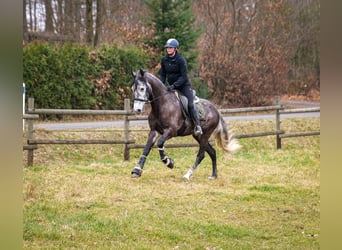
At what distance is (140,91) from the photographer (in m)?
8.06

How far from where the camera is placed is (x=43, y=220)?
18.1ft

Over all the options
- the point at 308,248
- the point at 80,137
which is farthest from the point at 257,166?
the point at 308,248

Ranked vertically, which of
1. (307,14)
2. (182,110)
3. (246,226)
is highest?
(307,14)

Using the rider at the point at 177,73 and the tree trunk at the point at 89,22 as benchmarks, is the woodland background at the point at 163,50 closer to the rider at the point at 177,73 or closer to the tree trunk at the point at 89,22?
the tree trunk at the point at 89,22

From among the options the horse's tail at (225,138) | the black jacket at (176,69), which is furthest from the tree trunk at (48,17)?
the black jacket at (176,69)

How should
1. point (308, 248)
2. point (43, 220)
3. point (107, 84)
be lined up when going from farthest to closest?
point (107, 84) → point (43, 220) → point (308, 248)

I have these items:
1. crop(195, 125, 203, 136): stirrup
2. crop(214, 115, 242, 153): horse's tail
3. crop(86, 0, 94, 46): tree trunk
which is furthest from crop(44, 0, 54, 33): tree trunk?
crop(195, 125, 203, 136): stirrup

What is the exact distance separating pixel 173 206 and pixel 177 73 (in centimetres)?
293

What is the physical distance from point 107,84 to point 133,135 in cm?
538

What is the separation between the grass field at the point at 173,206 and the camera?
4.92 m

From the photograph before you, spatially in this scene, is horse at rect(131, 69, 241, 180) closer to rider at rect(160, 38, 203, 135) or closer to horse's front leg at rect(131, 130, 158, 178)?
horse's front leg at rect(131, 130, 158, 178)

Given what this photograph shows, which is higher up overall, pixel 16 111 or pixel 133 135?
pixel 16 111

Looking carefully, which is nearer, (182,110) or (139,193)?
(139,193)

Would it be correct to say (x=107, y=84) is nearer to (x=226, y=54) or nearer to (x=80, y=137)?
(x=80, y=137)
